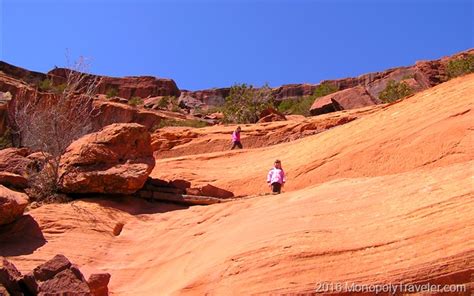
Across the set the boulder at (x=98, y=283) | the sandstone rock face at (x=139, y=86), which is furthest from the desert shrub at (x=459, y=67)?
the sandstone rock face at (x=139, y=86)

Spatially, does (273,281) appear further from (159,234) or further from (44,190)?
(44,190)

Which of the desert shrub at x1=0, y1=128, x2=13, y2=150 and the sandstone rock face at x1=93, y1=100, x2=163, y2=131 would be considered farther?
the sandstone rock face at x1=93, y1=100, x2=163, y2=131

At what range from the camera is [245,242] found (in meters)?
9.39

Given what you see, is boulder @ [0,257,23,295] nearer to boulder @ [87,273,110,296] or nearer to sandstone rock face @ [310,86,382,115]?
boulder @ [87,273,110,296]

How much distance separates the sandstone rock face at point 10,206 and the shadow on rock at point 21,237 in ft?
0.59

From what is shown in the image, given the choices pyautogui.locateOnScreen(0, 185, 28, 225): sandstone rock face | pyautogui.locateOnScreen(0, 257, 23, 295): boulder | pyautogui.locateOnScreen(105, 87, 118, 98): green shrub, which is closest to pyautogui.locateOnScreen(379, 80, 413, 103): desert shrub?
Result: pyautogui.locateOnScreen(0, 185, 28, 225): sandstone rock face

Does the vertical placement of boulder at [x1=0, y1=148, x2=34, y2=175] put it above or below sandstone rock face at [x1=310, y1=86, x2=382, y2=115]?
below

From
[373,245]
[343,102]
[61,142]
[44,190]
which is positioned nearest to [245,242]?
[373,245]

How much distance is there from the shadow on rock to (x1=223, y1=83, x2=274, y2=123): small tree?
23.0 metres

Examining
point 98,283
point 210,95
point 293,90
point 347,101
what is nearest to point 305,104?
point 347,101

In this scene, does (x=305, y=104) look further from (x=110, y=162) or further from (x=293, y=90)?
(x=110, y=162)

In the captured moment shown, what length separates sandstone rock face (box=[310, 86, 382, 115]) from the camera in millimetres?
31391

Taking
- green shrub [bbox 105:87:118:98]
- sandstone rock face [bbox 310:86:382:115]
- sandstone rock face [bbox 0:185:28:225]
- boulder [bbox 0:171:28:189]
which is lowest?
sandstone rock face [bbox 0:185:28:225]

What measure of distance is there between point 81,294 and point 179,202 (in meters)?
7.21
